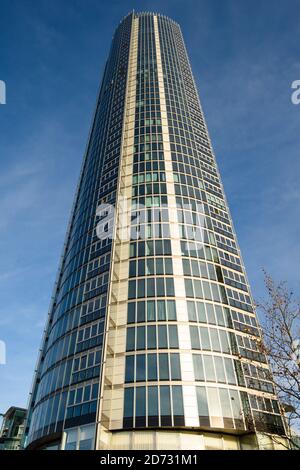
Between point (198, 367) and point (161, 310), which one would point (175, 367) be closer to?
point (198, 367)

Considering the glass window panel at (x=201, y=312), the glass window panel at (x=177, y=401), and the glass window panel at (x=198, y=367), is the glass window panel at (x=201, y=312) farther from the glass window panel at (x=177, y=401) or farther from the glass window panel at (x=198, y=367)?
the glass window panel at (x=177, y=401)

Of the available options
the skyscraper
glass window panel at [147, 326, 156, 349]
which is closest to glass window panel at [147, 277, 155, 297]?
the skyscraper

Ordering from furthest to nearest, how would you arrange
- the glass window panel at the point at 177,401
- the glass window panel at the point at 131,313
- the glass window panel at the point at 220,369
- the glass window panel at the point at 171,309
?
the glass window panel at the point at 131,313 → the glass window panel at the point at 171,309 → the glass window panel at the point at 220,369 → the glass window panel at the point at 177,401

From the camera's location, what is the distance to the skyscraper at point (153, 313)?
37250 mm

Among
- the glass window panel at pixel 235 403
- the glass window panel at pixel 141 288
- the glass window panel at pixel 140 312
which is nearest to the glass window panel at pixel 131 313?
the glass window panel at pixel 140 312

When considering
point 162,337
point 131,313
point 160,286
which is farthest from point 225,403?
point 160,286

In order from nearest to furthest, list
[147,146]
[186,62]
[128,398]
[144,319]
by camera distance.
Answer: [128,398]
[144,319]
[147,146]
[186,62]

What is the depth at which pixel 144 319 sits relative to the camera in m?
44.0

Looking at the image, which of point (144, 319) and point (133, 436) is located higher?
point (144, 319)

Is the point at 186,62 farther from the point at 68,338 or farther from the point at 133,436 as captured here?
the point at 133,436
